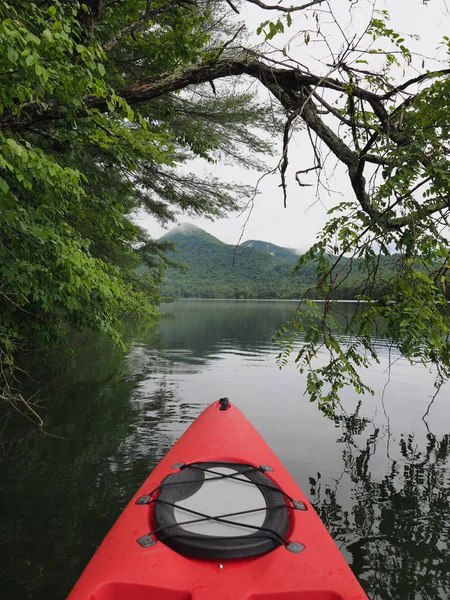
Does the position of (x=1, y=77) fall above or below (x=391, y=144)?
above

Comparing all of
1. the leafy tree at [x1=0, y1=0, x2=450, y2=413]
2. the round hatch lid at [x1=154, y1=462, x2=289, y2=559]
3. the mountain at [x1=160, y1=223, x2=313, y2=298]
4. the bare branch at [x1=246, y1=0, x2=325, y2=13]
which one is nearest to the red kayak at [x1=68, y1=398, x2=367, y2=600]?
the round hatch lid at [x1=154, y1=462, x2=289, y2=559]

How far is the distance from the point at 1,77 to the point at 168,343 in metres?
17.4

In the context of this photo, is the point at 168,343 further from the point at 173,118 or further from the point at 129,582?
the point at 129,582

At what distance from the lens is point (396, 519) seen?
4547mm

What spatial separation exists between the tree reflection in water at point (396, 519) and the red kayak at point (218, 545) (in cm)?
126

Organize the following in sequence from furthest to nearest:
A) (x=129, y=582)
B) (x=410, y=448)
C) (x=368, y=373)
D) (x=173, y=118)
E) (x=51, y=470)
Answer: (x=368, y=373) → (x=173, y=118) → (x=410, y=448) → (x=51, y=470) → (x=129, y=582)

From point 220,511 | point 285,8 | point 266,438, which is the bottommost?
point 266,438

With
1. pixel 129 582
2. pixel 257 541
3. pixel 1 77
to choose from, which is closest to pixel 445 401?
pixel 257 541

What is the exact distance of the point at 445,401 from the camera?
955 cm

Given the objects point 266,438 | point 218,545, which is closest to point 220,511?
point 218,545

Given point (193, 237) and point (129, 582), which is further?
point (193, 237)

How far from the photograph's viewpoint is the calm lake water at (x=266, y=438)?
146 inches

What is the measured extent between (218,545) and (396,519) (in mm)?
3090

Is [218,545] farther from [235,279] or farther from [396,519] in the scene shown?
[235,279]
